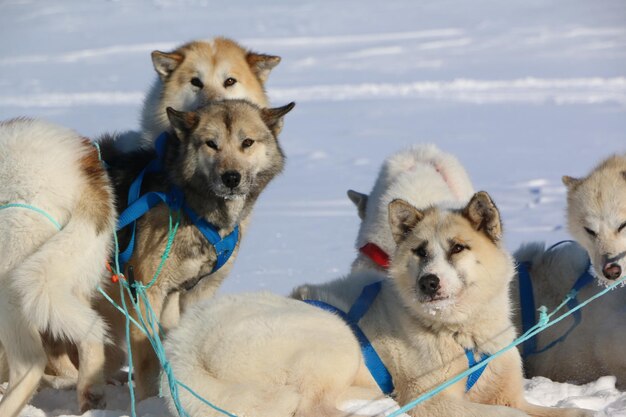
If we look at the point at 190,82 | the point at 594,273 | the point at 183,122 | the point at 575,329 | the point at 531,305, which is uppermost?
the point at 190,82

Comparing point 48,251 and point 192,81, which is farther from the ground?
point 192,81

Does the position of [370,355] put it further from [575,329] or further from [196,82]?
[196,82]

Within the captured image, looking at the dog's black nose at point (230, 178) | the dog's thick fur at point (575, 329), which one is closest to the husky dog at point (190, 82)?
the dog's black nose at point (230, 178)

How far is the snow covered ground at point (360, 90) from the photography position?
375 inches

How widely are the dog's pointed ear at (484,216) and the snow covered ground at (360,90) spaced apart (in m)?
0.95

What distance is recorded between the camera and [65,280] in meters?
3.81

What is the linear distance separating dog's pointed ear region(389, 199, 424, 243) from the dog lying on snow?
3.54 feet

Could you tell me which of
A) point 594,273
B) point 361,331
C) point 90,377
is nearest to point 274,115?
point 361,331

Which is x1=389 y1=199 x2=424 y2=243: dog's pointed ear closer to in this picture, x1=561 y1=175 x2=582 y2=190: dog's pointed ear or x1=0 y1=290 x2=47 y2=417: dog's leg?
x1=561 y1=175 x2=582 y2=190: dog's pointed ear

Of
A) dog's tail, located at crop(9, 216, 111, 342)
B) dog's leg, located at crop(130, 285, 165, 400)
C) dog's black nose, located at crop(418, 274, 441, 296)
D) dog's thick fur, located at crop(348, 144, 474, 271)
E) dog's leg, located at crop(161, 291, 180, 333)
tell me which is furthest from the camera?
dog's thick fur, located at crop(348, 144, 474, 271)

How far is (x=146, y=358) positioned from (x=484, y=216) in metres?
1.82

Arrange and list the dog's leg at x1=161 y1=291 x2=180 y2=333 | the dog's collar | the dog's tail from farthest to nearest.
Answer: the dog's collar < the dog's leg at x1=161 y1=291 x2=180 y2=333 < the dog's tail

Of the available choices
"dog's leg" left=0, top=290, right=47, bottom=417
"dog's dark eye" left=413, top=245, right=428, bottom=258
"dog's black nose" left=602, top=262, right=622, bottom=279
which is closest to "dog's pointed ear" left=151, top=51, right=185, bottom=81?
"dog's leg" left=0, top=290, right=47, bottom=417

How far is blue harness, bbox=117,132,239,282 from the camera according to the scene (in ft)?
14.5
